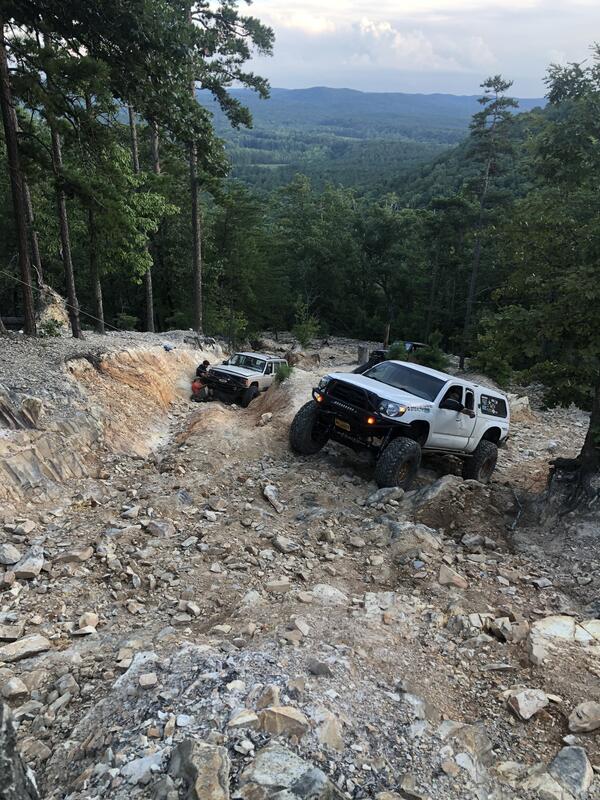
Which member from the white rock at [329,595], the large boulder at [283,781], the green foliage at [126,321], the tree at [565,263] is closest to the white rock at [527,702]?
the large boulder at [283,781]

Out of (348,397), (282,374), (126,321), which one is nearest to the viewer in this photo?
(348,397)

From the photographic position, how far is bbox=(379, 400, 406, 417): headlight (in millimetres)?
8867

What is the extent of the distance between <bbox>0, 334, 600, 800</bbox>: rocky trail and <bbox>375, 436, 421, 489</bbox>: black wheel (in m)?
0.26

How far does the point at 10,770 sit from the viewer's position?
2.61 m

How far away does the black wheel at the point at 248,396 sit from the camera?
15336 mm

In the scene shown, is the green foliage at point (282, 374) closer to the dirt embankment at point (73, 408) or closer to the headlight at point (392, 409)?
the dirt embankment at point (73, 408)

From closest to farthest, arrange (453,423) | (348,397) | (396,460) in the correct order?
(396,460) → (348,397) → (453,423)

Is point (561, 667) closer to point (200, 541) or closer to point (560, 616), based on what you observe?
point (560, 616)

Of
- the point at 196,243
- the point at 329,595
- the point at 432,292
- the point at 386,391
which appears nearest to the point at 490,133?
the point at 432,292

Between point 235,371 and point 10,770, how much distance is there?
13.6 meters

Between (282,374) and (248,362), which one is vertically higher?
(282,374)

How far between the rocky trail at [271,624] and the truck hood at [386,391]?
152cm

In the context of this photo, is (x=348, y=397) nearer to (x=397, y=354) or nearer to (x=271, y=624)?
(x=271, y=624)

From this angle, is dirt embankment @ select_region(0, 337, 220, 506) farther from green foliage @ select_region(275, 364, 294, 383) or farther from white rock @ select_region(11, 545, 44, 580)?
green foliage @ select_region(275, 364, 294, 383)
